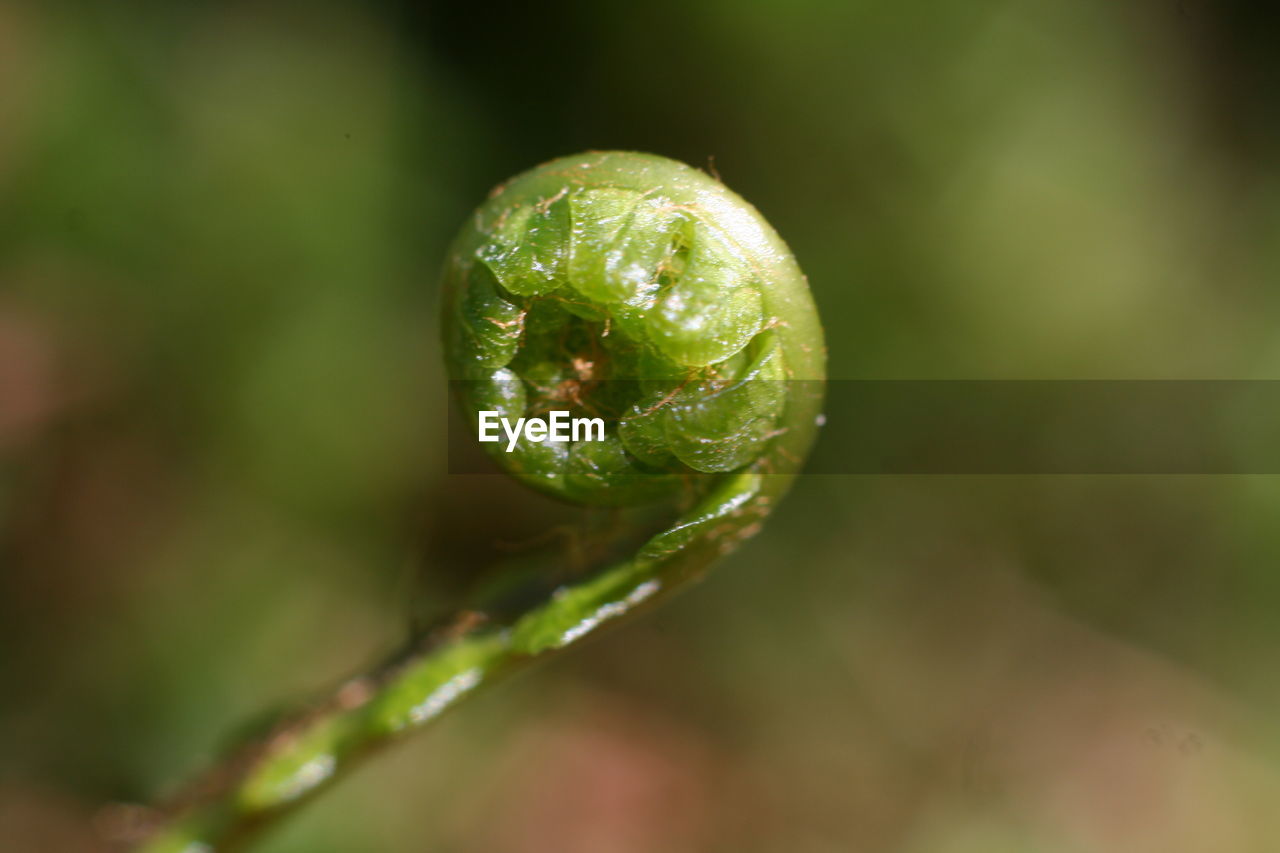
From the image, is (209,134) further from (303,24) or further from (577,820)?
(577,820)

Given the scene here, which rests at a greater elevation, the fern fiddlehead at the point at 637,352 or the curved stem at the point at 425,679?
the fern fiddlehead at the point at 637,352

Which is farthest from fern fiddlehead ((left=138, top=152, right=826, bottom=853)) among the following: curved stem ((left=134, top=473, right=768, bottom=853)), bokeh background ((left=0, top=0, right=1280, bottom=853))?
bokeh background ((left=0, top=0, right=1280, bottom=853))

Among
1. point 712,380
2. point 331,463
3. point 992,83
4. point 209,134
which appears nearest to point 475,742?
point 331,463

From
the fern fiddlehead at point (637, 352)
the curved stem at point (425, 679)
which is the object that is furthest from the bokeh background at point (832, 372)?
the fern fiddlehead at point (637, 352)

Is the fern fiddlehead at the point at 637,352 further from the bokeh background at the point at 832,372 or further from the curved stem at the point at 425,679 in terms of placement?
the bokeh background at the point at 832,372

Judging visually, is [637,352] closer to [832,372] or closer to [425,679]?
[425,679]
